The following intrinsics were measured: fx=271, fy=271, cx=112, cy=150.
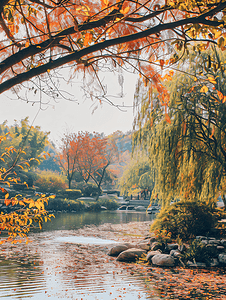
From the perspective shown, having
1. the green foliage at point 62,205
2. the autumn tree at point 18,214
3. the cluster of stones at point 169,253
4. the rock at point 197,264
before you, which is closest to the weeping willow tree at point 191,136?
the cluster of stones at point 169,253

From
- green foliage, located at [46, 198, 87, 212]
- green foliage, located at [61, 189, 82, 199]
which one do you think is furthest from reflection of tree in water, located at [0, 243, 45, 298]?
green foliage, located at [61, 189, 82, 199]

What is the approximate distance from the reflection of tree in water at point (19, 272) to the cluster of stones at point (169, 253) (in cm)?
235

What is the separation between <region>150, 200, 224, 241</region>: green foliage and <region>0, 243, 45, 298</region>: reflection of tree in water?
404 cm

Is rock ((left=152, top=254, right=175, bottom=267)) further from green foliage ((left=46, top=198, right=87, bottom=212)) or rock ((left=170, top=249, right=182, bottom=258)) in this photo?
green foliage ((left=46, top=198, right=87, bottom=212))

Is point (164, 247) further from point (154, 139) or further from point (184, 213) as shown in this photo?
point (154, 139)

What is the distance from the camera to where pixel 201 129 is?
320 inches

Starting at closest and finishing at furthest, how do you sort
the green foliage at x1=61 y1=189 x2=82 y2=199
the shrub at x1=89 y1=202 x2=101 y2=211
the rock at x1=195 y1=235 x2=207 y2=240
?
the rock at x1=195 y1=235 x2=207 y2=240
the shrub at x1=89 y1=202 x2=101 y2=211
the green foliage at x1=61 y1=189 x2=82 y2=199

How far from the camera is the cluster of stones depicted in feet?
22.4

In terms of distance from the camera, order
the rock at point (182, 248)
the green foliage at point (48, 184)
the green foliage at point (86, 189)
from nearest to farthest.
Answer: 1. the rock at point (182, 248)
2. the green foliage at point (48, 184)
3. the green foliage at point (86, 189)

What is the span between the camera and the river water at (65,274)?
469cm

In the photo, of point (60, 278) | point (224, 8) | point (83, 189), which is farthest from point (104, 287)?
point (83, 189)

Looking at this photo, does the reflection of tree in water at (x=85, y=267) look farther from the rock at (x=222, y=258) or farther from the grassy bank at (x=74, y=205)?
the grassy bank at (x=74, y=205)

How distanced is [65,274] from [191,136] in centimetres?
502

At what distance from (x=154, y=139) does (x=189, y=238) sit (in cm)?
320
